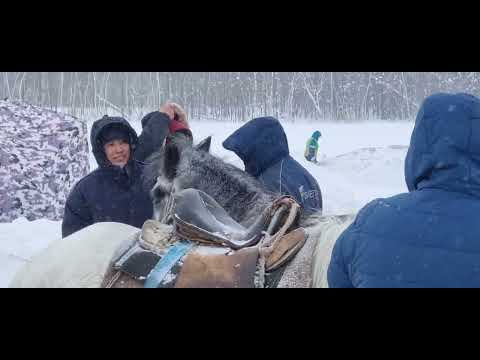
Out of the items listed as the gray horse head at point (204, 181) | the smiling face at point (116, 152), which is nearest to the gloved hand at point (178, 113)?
the smiling face at point (116, 152)

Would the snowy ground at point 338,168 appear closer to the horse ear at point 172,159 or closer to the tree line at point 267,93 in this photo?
the horse ear at point 172,159

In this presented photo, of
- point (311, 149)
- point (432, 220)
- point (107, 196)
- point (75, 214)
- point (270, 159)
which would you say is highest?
point (432, 220)

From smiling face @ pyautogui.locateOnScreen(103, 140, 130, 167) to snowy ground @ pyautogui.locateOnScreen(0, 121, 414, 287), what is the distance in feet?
2.07

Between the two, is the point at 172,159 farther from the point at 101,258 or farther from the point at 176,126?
the point at 176,126

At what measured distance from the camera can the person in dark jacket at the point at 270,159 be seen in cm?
346

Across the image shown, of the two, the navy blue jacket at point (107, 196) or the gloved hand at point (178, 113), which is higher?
the gloved hand at point (178, 113)

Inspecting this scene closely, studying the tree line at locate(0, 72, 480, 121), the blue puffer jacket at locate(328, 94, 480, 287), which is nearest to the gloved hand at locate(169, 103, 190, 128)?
the blue puffer jacket at locate(328, 94, 480, 287)

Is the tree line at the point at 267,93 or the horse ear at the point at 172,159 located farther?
the tree line at the point at 267,93

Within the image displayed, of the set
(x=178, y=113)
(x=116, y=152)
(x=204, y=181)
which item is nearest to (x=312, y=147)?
(x=178, y=113)

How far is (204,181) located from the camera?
263 cm

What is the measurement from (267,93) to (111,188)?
17530mm

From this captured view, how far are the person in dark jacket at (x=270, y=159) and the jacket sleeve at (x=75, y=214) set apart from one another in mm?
960

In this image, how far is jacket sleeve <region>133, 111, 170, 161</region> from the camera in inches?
155
